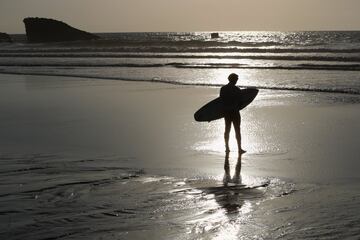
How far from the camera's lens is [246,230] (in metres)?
5.76

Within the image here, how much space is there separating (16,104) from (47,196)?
10151 millimetres

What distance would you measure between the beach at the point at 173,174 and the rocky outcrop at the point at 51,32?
9880cm

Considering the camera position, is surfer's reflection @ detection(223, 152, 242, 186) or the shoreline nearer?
surfer's reflection @ detection(223, 152, 242, 186)

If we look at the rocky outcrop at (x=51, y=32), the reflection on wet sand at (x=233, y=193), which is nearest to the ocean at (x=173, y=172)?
the reflection on wet sand at (x=233, y=193)

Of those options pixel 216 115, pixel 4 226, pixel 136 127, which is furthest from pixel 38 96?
pixel 4 226

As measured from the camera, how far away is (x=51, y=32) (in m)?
115

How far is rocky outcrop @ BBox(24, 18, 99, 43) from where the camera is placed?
4409 inches

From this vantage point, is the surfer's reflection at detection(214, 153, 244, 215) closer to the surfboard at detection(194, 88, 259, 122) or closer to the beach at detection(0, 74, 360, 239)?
the beach at detection(0, 74, 360, 239)

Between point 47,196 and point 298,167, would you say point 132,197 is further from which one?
point 298,167

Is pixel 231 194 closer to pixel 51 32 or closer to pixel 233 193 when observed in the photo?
pixel 233 193

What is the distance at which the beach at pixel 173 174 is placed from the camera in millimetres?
5918

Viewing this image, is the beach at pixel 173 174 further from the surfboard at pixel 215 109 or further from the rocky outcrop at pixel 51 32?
the rocky outcrop at pixel 51 32

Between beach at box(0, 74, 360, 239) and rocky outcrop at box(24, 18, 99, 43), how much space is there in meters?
98.8

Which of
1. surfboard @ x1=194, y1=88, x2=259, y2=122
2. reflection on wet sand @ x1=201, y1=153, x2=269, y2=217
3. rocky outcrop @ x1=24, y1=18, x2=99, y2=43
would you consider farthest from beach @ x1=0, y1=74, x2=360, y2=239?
rocky outcrop @ x1=24, y1=18, x2=99, y2=43
